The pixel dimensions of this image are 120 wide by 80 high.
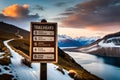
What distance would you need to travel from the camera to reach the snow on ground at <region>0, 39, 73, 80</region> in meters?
7.89

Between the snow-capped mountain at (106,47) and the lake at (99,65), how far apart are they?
0.54ft

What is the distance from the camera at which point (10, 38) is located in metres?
9.23

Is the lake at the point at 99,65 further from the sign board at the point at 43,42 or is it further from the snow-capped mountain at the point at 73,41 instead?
the sign board at the point at 43,42

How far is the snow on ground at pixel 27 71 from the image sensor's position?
311 inches

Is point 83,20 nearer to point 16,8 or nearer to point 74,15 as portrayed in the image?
point 74,15

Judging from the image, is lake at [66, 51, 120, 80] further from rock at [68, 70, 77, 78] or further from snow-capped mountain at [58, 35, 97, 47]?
rock at [68, 70, 77, 78]

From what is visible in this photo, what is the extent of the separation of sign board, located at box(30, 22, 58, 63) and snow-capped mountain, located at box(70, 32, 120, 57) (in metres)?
5.70

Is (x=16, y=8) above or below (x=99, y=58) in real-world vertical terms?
above

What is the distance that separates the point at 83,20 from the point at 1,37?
264 cm

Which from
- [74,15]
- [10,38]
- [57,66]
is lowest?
[57,66]

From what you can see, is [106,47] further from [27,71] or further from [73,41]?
[27,71]

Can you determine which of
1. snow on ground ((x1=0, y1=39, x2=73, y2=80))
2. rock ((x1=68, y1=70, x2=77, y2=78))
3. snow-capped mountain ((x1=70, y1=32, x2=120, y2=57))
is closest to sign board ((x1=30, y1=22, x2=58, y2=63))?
snow on ground ((x1=0, y1=39, x2=73, y2=80))

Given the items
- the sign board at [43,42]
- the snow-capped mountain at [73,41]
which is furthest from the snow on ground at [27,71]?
the sign board at [43,42]

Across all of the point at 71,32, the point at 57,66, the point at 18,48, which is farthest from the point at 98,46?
the point at 18,48
